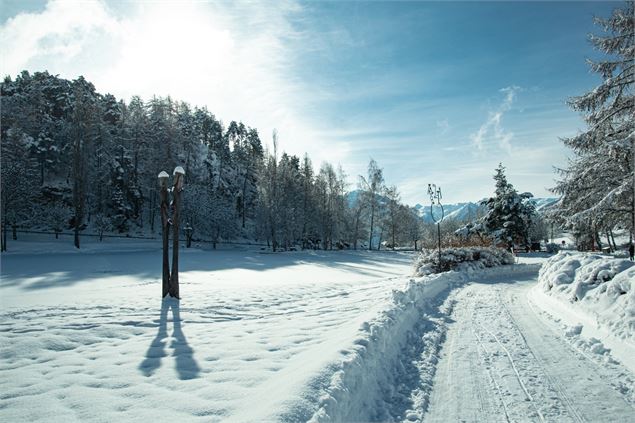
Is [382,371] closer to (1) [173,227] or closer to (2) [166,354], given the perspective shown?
(2) [166,354]

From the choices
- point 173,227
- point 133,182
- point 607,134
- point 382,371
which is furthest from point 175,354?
point 133,182

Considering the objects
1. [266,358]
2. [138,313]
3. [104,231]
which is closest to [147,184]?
[104,231]

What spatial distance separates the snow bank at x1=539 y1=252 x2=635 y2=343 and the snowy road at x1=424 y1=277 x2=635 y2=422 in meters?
0.79

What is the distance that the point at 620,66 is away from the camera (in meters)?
13.4

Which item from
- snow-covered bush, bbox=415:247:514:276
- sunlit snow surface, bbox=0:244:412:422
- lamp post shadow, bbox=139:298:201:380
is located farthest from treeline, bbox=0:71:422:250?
lamp post shadow, bbox=139:298:201:380

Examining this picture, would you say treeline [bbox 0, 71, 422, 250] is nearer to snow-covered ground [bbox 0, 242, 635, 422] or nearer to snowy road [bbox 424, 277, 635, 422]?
snow-covered ground [bbox 0, 242, 635, 422]

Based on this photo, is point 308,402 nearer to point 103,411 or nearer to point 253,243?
point 103,411

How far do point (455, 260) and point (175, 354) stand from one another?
18025 millimetres

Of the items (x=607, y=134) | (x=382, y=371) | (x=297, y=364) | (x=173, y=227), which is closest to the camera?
(x=297, y=364)

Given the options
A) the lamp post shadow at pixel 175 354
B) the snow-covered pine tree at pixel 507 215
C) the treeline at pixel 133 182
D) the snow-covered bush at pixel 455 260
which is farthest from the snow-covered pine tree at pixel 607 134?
the treeline at pixel 133 182

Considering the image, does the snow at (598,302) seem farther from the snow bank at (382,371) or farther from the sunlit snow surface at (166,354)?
the sunlit snow surface at (166,354)

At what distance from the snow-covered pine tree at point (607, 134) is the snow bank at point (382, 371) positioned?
9897 mm

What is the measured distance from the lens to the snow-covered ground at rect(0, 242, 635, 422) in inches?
147

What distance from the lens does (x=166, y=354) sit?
5.38 m
